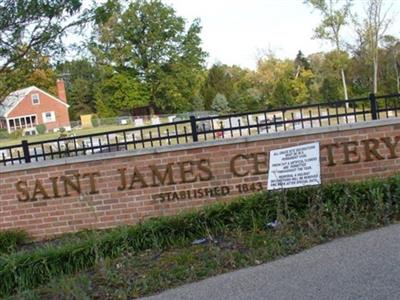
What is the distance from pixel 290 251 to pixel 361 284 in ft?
3.71

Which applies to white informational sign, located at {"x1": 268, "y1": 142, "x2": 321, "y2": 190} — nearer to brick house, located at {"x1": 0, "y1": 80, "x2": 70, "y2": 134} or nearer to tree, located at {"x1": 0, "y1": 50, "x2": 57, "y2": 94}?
tree, located at {"x1": 0, "y1": 50, "x2": 57, "y2": 94}

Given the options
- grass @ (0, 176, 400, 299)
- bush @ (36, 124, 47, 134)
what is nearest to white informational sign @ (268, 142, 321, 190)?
grass @ (0, 176, 400, 299)

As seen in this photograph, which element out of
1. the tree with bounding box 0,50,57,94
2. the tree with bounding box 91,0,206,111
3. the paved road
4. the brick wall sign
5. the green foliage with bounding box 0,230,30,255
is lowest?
the green foliage with bounding box 0,230,30,255

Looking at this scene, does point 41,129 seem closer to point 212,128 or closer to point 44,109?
point 44,109

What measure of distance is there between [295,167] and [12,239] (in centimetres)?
439

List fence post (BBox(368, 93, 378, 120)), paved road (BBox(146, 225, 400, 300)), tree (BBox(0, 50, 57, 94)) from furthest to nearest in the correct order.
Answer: tree (BBox(0, 50, 57, 94))
fence post (BBox(368, 93, 378, 120))
paved road (BBox(146, 225, 400, 300))

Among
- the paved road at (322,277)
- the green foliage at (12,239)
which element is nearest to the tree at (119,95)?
the green foliage at (12,239)

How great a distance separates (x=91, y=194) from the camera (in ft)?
24.9

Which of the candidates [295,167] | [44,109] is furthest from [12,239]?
[44,109]

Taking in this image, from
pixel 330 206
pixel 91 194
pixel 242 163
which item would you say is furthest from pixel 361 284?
pixel 91 194

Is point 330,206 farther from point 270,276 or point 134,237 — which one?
point 134,237

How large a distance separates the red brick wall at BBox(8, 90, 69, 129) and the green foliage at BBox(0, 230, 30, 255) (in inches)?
2510

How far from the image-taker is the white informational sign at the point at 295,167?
589 centimetres

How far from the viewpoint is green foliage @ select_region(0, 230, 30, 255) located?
7113 millimetres
